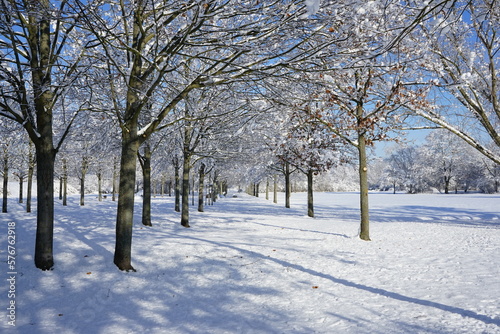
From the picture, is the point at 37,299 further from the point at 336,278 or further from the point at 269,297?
the point at 336,278

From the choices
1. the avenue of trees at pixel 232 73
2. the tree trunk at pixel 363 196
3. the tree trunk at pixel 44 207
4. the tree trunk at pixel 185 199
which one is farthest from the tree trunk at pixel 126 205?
the tree trunk at pixel 363 196

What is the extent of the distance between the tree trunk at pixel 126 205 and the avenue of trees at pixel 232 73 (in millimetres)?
24

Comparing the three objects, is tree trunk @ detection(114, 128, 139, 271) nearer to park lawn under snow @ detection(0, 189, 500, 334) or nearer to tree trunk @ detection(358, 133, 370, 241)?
park lawn under snow @ detection(0, 189, 500, 334)

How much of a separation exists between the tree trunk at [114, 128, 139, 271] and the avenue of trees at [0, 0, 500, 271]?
0.9 inches

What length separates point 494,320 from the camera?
3352 millimetres

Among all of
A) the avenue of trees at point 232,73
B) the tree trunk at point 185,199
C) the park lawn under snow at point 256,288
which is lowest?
the park lawn under snow at point 256,288

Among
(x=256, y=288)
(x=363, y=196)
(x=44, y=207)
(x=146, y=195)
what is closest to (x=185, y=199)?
(x=146, y=195)

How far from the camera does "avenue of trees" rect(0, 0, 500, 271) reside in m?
4.18

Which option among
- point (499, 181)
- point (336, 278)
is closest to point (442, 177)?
point (499, 181)

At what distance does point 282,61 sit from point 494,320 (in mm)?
4423

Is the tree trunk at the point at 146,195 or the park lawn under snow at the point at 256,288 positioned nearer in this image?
the park lawn under snow at the point at 256,288

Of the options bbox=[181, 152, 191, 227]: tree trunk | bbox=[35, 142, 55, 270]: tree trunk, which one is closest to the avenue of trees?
bbox=[35, 142, 55, 270]: tree trunk

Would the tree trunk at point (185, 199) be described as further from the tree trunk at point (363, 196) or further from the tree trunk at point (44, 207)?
the tree trunk at point (363, 196)

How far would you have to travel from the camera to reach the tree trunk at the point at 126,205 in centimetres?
548
